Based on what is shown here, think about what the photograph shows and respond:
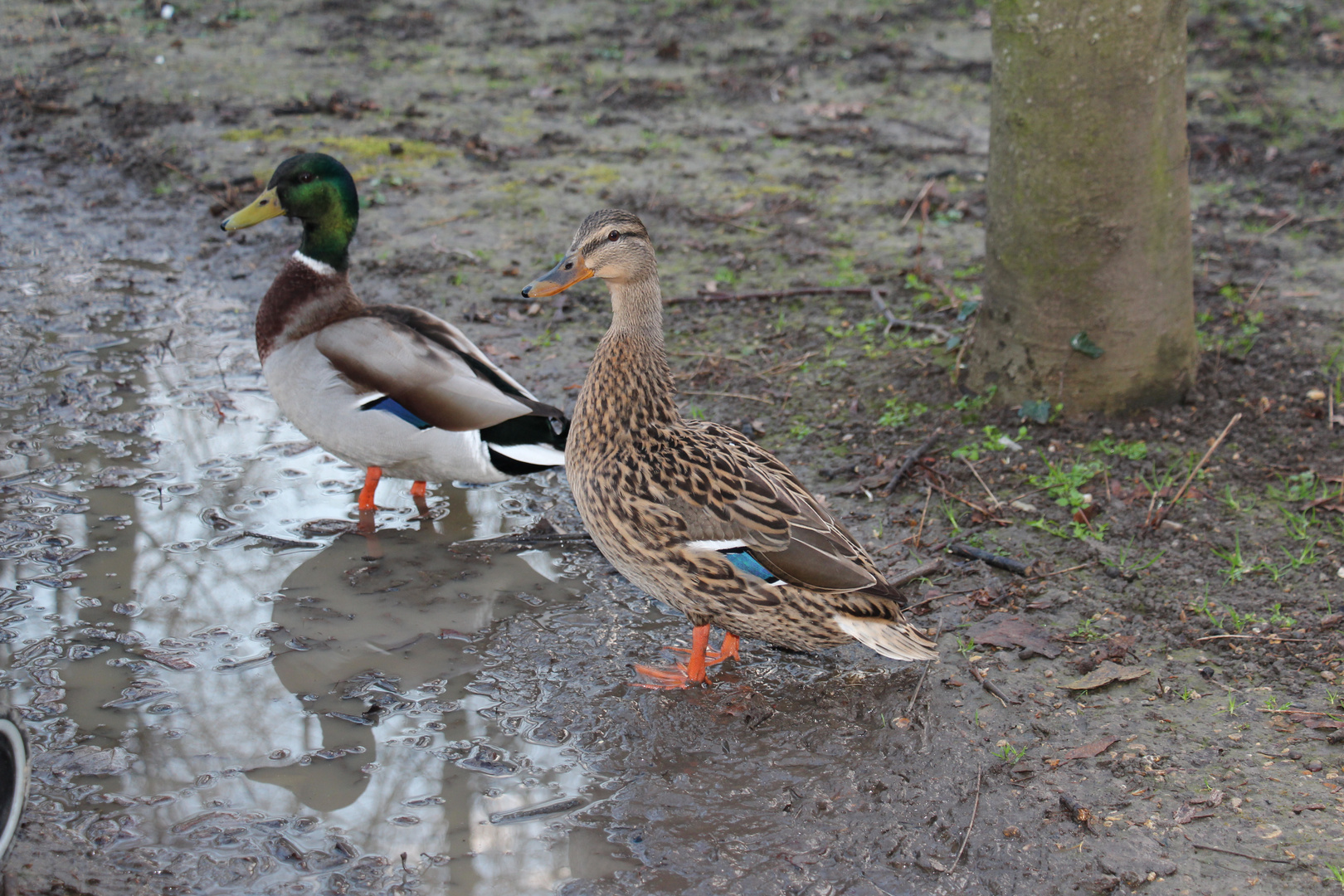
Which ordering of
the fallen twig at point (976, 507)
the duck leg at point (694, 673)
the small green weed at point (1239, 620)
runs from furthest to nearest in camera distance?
1. the fallen twig at point (976, 507)
2. the small green weed at point (1239, 620)
3. the duck leg at point (694, 673)

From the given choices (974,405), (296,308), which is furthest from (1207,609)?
(296,308)

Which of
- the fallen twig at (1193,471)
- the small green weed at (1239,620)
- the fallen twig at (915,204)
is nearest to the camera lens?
the small green weed at (1239,620)

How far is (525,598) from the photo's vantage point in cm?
381

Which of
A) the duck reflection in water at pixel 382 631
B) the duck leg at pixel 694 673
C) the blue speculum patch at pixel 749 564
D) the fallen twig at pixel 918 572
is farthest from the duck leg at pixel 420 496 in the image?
the fallen twig at pixel 918 572

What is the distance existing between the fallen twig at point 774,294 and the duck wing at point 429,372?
165 cm

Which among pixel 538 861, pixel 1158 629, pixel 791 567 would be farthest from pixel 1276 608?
pixel 538 861

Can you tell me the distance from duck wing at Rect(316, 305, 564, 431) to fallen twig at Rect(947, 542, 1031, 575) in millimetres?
1559

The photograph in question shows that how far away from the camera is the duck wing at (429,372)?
4.13m

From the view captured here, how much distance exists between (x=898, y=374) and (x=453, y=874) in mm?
3119

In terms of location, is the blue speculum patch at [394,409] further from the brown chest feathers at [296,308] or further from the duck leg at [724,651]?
the duck leg at [724,651]

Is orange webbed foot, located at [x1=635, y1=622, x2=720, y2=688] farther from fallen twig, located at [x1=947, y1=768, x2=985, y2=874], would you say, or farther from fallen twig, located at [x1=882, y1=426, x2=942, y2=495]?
fallen twig, located at [x1=882, y1=426, x2=942, y2=495]

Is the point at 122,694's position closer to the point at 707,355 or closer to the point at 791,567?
the point at 791,567

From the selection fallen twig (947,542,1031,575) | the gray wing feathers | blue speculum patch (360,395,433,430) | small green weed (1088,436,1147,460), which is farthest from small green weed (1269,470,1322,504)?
blue speculum patch (360,395,433,430)

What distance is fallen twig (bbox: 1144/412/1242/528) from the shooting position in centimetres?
390
